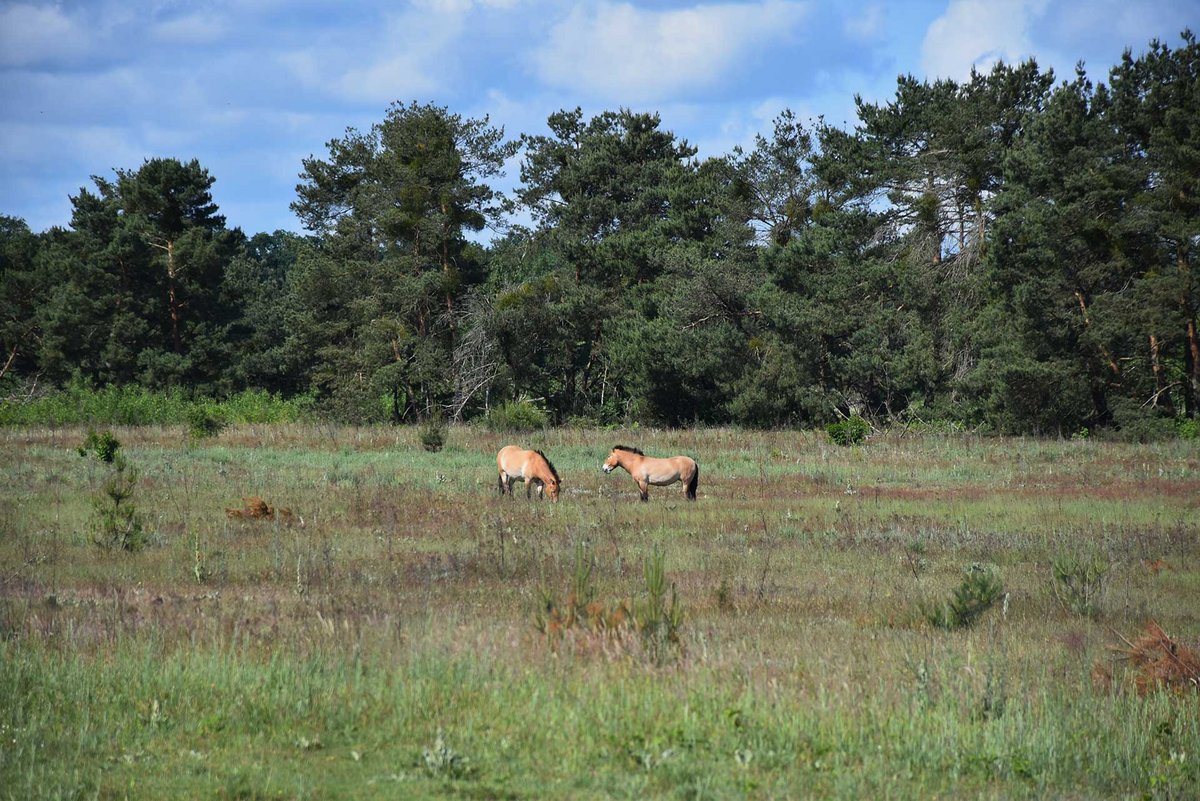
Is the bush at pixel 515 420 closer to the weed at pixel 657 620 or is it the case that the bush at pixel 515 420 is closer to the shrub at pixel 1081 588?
the shrub at pixel 1081 588

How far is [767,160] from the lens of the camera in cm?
5091

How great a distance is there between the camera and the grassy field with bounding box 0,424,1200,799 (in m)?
6.18

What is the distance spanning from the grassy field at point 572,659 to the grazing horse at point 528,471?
245 cm

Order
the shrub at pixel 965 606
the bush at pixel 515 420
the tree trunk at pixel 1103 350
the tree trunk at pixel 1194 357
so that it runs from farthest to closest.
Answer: the bush at pixel 515 420, the tree trunk at pixel 1103 350, the tree trunk at pixel 1194 357, the shrub at pixel 965 606

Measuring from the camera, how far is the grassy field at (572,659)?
6.18 m

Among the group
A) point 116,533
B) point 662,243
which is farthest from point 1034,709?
point 662,243

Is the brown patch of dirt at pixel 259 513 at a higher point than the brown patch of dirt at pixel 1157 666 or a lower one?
higher

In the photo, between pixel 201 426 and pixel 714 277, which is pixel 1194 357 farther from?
pixel 201 426

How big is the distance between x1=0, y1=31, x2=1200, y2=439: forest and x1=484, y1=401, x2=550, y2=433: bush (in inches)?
190

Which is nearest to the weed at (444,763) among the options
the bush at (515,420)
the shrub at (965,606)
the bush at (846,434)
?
the shrub at (965,606)

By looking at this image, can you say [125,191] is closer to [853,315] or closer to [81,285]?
[81,285]

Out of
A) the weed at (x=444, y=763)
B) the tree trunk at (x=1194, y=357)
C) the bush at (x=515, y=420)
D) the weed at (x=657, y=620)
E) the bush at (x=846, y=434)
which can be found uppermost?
the tree trunk at (x=1194, y=357)

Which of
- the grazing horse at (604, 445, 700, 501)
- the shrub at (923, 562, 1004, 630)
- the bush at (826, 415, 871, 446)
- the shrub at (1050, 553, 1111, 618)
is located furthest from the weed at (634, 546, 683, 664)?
the bush at (826, 415, 871, 446)

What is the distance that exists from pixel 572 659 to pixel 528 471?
13.9 metres
